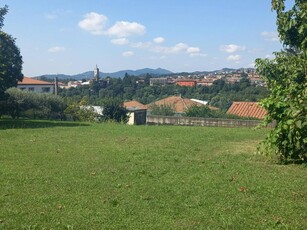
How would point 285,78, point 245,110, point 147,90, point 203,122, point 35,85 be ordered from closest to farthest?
point 285,78 < point 203,122 < point 245,110 < point 35,85 < point 147,90

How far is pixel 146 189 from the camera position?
6305 millimetres

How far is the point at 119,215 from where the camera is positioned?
4.99 metres

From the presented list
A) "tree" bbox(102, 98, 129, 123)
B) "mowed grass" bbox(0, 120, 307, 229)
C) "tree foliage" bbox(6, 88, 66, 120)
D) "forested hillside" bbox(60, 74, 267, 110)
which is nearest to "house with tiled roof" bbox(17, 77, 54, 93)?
"forested hillside" bbox(60, 74, 267, 110)

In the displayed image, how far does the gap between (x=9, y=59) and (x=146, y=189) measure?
17493 mm

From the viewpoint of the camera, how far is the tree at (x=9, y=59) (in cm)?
1933

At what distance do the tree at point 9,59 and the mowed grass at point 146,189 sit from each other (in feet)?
32.8

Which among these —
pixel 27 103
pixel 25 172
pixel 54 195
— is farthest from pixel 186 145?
pixel 27 103

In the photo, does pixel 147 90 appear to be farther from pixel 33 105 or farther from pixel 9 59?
pixel 9 59

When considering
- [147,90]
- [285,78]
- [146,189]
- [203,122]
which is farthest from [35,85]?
[146,189]

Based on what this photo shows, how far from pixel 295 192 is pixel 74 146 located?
677 cm

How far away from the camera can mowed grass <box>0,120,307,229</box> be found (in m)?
4.84

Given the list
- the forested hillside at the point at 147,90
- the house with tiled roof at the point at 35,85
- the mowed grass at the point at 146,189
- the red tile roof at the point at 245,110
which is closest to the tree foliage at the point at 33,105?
the red tile roof at the point at 245,110

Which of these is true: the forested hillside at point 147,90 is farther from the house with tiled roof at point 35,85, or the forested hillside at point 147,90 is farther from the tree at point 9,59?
the tree at point 9,59

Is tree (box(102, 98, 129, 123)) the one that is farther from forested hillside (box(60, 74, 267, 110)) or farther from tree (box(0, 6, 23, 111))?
forested hillside (box(60, 74, 267, 110))
